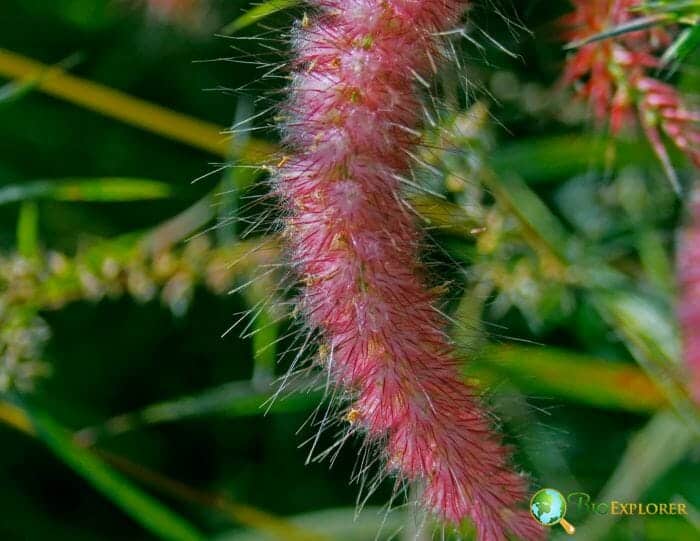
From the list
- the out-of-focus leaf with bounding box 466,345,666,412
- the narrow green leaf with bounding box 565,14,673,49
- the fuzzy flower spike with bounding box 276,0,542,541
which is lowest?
the out-of-focus leaf with bounding box 466,345,666,412

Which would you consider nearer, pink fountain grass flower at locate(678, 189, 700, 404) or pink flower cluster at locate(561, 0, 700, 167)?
pink flower cluster at locate(561, 0, 700, 167)

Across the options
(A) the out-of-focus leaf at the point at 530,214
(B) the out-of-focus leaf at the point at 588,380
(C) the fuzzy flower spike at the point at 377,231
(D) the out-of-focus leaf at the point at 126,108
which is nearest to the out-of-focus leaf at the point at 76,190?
(D) the out-of-focus leaf at the point at 126,108

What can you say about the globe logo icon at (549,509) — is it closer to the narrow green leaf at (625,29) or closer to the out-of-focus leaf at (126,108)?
the narrow green leaf at (625,29)

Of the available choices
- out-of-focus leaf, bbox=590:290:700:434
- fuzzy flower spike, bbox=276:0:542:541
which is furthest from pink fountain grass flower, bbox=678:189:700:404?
fuzzy flower spike, bbox=276:0:542:541

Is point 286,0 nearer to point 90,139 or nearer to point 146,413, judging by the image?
point 146,413

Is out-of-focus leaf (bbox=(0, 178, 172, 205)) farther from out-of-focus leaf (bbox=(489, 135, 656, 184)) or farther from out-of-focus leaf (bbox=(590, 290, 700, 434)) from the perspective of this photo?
out-of-focus leaf (bbox=(590, 290, 700, 434))

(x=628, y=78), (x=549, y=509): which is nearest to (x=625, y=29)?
(x=628, y=78)

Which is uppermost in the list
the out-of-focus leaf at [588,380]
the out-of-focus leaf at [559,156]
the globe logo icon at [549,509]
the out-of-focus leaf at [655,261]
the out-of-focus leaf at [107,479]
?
the out-of-focus leaf at [559,156]
